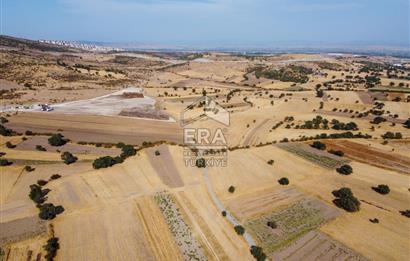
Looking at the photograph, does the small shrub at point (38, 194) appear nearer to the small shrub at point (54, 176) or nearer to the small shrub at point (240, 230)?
the small shrub at point (54, 176)

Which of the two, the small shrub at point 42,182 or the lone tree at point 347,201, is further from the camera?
the small shrub at point 42,182

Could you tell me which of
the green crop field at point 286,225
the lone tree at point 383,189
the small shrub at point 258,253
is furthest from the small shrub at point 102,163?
the lone tree at point 383,189

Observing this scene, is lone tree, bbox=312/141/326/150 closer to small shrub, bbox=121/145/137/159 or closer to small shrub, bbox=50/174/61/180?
small shrub, bbox=121/145/137/159

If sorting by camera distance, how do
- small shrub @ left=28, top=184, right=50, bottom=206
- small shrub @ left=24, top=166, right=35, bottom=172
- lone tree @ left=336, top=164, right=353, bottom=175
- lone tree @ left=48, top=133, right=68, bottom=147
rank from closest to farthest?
small shrub @ left=28, top=184, right=50, bottom=206 < small shrub @ left=24, top=166, right=35, bottom=172 < lone tree @ left=336, top=164, right=353, bottom=175 < lone tree @ left=48, top=133, right=68, bottom=147

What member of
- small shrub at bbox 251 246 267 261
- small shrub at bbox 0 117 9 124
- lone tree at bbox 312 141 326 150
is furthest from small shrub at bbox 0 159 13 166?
lone tree at bbox 312 141 326 150

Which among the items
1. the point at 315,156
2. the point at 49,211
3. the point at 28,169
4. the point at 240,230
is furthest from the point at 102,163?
the point at 315,156

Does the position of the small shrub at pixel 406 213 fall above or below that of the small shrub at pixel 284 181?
below
